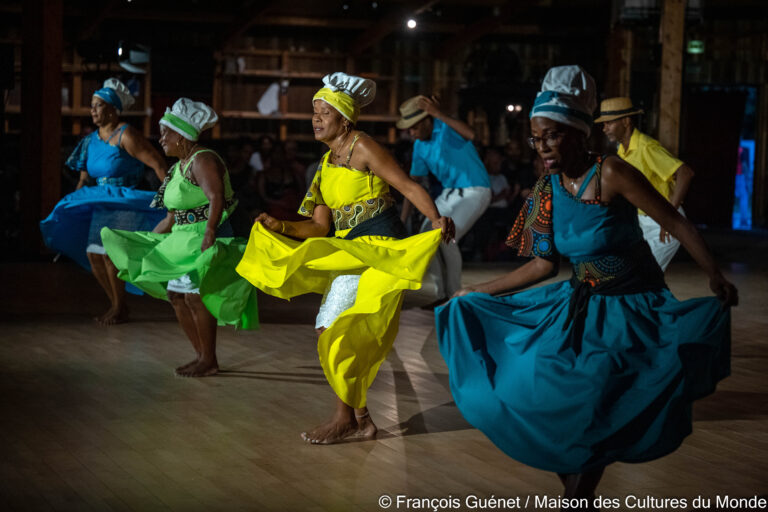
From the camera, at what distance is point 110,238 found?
5949 millimetres

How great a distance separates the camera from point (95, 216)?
7562 mm

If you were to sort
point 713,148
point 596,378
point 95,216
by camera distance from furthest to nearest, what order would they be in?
point 713,148
point 95,216
point 596,378

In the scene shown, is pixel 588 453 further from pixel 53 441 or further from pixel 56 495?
pixel 53 441

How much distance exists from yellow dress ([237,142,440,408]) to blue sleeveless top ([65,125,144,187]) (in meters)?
3.14

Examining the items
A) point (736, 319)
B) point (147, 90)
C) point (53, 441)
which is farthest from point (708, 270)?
point (147, 90)

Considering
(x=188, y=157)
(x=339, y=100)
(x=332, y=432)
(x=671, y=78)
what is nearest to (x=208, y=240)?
(x=188, y=157)

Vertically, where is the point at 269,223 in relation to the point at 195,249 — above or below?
above

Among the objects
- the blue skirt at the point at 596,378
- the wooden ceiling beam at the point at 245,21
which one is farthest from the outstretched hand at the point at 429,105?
the wooden ceiling beam at the point at 245,21

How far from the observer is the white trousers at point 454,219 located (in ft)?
28.1

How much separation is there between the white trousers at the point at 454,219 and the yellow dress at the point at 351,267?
3.79m

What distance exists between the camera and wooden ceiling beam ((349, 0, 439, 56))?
1585 cm

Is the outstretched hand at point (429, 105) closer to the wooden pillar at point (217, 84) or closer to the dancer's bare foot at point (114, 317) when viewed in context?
the dancer's bare foot at point (114, 317)

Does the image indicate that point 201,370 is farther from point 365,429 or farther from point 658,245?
point 658,245

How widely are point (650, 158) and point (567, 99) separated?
3493 millimetres
